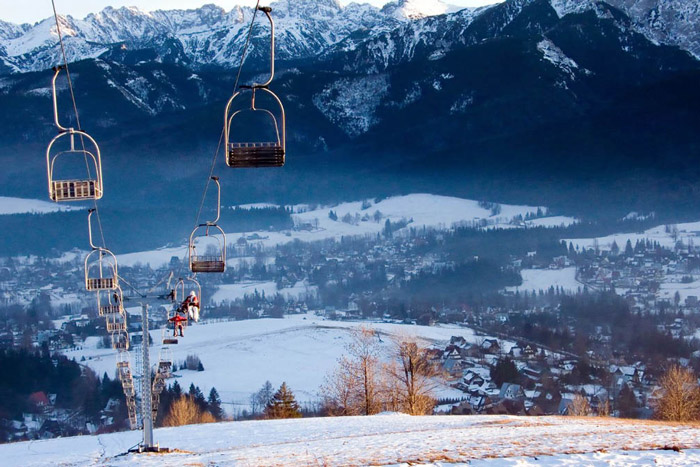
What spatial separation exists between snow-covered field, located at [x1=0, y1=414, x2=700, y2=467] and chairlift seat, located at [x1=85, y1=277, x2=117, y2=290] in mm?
3676

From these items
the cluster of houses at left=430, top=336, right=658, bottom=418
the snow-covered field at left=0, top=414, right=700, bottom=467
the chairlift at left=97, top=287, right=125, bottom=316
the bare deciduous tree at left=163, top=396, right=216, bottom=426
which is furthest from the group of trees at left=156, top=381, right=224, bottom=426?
the chairlift at left=97, top=287, right=125, bottom=316

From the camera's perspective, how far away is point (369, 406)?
3541 cm

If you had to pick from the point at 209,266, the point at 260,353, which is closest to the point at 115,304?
the point at 209,266

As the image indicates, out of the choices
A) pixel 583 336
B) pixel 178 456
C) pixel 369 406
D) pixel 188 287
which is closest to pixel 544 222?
pixel 188 287

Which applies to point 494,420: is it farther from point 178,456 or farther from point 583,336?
point 583,336

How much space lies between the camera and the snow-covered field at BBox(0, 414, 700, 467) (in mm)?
13336

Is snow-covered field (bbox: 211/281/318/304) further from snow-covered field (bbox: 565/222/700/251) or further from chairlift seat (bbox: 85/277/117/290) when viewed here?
chairlift seat (bbox: 85/277/117/290)

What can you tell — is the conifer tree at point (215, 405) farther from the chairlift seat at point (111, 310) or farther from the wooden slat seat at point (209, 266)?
the wooden slat seat at point (209, 266)

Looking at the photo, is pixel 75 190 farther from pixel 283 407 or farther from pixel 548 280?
pixel 548 280

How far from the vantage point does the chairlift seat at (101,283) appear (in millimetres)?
18525

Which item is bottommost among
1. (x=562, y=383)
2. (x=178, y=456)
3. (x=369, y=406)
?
(x=562, y=383)

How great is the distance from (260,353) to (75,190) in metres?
69.9

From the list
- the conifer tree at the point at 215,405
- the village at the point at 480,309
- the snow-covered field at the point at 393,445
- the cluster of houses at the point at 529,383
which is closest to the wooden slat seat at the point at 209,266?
the village at the point at 480,309

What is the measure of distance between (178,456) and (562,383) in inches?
2183
